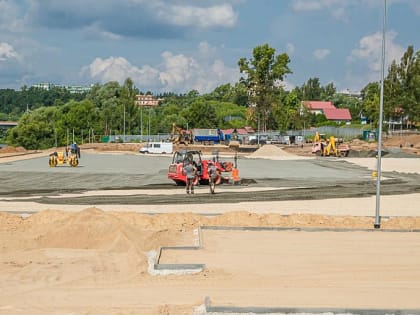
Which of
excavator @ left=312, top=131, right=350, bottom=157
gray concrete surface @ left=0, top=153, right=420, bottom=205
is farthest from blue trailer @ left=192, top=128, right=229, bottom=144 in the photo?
gray concrete surface @ left=0, top=153, right=420, bottom=205

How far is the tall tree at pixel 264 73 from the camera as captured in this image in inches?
4018

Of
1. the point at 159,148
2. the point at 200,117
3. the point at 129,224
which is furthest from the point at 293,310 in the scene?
the point at 200,117

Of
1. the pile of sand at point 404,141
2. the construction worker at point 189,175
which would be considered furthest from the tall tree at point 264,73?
the construction worker at point 189,175

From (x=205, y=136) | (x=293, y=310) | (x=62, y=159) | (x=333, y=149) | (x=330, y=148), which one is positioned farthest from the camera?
(x=205, y=136)

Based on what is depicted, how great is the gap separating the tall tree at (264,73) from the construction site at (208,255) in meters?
77.7

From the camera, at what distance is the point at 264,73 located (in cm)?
10325

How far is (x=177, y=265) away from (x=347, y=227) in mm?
8211

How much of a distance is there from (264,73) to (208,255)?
91.6 meters

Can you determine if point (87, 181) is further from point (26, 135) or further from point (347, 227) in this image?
point (26, 135)

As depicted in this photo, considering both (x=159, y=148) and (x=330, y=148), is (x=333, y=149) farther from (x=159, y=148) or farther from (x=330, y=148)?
(x=159, y=148)

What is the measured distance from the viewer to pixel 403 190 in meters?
29.7

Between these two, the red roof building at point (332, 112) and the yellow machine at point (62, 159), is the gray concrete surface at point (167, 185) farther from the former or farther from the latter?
the red roof building at point (332, 112)

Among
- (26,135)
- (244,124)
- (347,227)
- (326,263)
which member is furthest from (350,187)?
(244,124)

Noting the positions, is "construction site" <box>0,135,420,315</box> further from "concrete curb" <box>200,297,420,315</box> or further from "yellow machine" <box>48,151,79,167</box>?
"yellow machine" <box>48,151,79,167</box>
